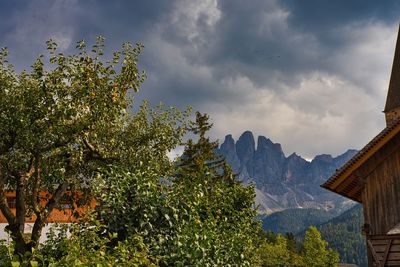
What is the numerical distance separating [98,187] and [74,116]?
247 cm

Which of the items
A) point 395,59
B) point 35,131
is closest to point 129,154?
point 35,131

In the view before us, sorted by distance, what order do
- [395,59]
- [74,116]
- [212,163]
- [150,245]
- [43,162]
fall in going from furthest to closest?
[212,163] < [395,59] < [43,162] < [74,116] < [150,245]

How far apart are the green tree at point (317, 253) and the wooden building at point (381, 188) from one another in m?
61.7

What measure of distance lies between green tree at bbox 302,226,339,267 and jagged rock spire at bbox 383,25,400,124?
48232 mm

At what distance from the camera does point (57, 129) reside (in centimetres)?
1434

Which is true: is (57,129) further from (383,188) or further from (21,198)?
(383,188)

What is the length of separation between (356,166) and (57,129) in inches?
494

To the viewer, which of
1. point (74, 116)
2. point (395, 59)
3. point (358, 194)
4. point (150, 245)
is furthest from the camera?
point (395, 59)

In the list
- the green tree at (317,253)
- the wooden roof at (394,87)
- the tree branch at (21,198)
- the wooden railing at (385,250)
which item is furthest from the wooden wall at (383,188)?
the green tree at (317,253)

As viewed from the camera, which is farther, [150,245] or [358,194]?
[358,194]

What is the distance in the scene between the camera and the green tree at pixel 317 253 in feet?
252

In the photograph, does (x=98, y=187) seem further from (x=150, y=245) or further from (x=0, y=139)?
(x=0, y=139)

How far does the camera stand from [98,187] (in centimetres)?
1409

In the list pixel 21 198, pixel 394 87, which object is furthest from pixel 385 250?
pixel 394 87
